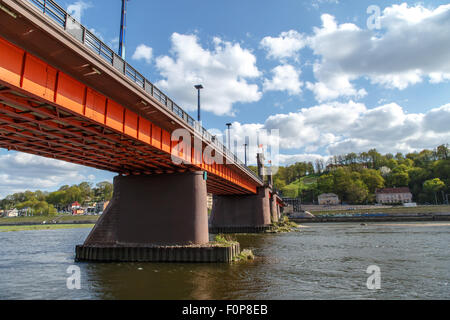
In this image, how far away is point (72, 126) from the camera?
14883 mm

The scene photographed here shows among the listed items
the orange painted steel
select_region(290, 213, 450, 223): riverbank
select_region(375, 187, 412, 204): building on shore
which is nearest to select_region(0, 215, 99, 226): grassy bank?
select_region(290, 213, 450, 223): riverbank

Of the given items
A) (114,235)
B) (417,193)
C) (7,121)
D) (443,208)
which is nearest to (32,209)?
(114,235)

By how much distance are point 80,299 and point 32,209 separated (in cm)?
17419

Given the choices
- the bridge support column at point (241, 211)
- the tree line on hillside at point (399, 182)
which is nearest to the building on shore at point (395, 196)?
the tree line on hillside at point (399, 182)

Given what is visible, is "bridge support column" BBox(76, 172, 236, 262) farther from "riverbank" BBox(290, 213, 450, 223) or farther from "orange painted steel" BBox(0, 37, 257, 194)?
"riverbank" BBox(290, 213, 450, 223)

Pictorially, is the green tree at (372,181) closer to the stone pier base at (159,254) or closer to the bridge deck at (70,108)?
the stone pier base at (159,254)

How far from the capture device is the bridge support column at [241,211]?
5603cm

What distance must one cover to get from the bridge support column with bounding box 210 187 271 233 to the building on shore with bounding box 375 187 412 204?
103 m

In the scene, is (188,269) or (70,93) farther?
(188,269)

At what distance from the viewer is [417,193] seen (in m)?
141

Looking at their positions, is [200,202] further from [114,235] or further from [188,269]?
[114,235]

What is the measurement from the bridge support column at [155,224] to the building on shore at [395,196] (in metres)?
136

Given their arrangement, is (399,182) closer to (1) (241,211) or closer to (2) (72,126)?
(1) (241,211)
